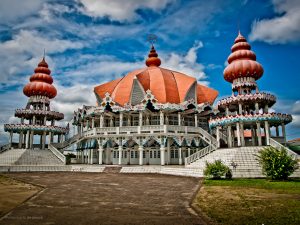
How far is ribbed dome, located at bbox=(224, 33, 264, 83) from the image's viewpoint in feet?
108

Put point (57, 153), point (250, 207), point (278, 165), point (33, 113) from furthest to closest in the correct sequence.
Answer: point (33, 113) → point (57, 153) → point (278, 165) → point (250, 207)

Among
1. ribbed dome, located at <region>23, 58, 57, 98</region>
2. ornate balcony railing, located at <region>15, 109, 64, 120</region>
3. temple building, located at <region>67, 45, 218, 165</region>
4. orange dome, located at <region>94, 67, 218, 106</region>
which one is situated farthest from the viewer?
ribbed dome, located at <region>23, 58, 57, 98</region>

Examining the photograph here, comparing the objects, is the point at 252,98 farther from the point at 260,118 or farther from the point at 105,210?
the point at 105,210

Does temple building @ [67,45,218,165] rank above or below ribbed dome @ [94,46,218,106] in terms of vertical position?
below

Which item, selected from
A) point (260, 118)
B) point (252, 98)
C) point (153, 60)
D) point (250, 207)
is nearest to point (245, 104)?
point (252, 98)

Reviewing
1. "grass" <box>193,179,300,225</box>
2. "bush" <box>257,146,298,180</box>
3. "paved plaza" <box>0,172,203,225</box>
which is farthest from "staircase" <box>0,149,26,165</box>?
"bush" <box>257,146,298,180</box>

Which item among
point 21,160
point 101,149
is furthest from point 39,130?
A: point 101,149

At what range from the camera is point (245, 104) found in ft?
108

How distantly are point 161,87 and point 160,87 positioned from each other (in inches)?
7.1

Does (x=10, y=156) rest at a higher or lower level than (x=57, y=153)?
lower

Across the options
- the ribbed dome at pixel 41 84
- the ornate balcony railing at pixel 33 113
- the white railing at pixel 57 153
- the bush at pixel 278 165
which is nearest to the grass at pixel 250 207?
the bush at pixel 278 165

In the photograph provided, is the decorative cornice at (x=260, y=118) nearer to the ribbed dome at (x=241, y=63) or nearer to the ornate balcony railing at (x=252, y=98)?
the ornate balcony railing at (x=252, y=98)

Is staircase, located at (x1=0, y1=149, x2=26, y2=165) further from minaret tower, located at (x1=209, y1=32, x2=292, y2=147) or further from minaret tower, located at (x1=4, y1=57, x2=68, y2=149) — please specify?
minaret tower, located at (x1=209, y1=32, x2=292, y2=147)

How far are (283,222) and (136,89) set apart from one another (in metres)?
32.5
